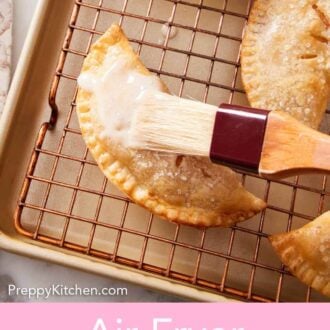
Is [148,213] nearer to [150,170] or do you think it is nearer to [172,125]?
[150,170]

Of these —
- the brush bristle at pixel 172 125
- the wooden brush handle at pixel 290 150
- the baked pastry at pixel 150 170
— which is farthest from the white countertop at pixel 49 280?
the wooden brush handle at pixel 290 150

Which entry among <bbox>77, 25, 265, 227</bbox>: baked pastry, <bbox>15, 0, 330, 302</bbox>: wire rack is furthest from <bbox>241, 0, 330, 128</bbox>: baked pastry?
<bbox>77, 25, 265, 227</bbox>: baked pastry

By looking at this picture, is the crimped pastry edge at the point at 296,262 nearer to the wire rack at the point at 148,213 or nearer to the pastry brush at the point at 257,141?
the wire rack at the point at 148,213

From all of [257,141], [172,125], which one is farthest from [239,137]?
[172,125]

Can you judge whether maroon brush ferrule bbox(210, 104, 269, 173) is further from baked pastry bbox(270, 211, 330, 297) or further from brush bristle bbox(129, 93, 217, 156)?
baked pastry bbox(270, 211, 330, 297)

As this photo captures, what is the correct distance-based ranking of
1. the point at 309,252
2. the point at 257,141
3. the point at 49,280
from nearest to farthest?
the point at 257,141 < the point at 309,252 < the point at 49,280

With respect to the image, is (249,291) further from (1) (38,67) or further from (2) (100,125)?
(1) (38,67)
